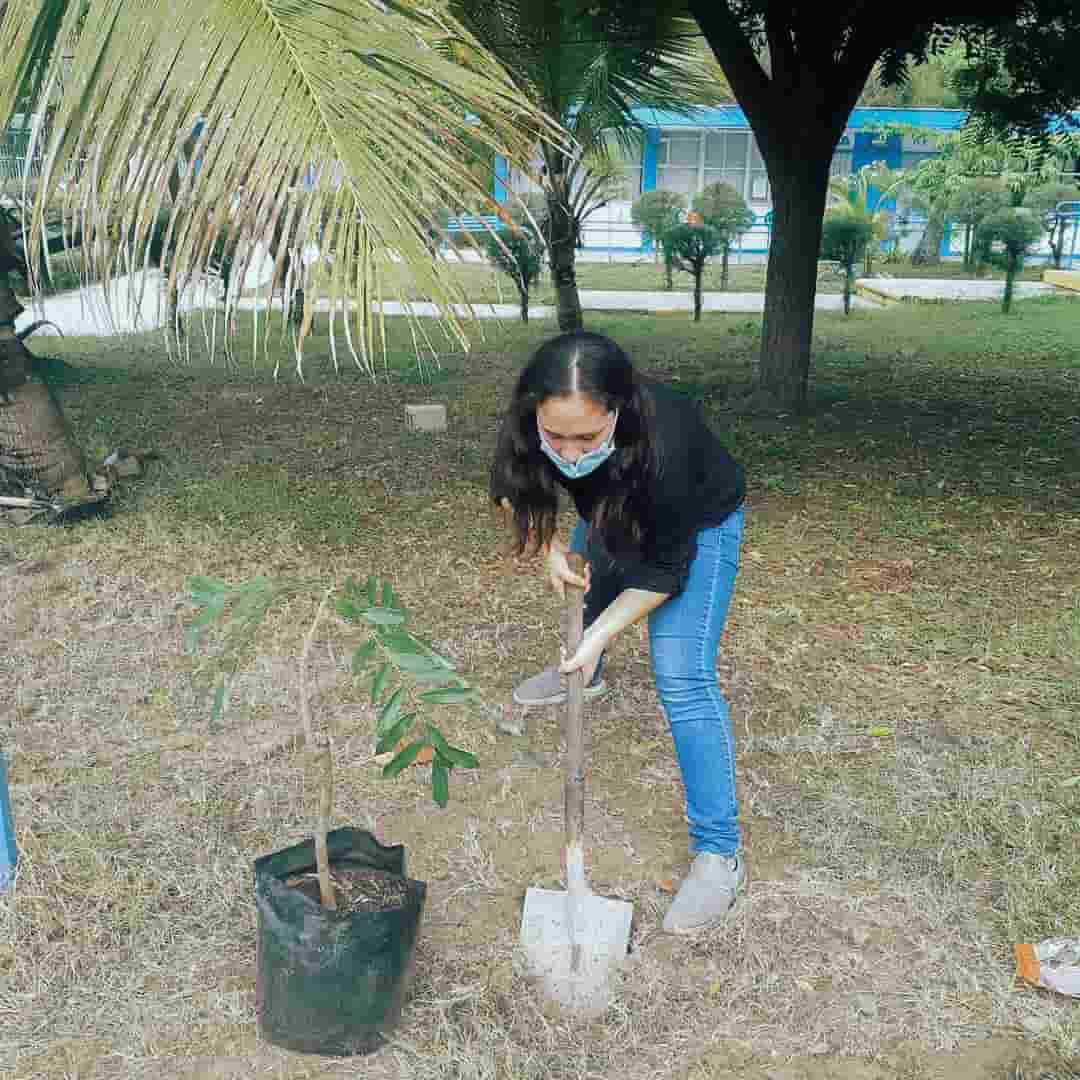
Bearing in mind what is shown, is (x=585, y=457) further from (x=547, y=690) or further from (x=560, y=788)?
(x=547, y=690)

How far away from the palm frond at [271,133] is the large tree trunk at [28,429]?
260 cm

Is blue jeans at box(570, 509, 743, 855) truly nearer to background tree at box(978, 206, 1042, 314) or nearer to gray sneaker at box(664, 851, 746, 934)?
gray sneaker at box(664, 851, 746, 934)

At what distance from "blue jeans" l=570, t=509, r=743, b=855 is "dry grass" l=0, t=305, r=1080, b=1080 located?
0.36 metres

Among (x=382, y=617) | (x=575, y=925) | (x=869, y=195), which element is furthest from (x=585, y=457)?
(x=869, y=195)

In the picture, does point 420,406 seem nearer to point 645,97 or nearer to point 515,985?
point 645,97

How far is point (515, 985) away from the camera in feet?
7.66

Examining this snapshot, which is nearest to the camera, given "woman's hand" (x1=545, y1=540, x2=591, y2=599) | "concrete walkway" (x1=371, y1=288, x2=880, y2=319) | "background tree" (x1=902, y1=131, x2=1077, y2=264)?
"woman's hand" (x1=545, y1=540, x2=591, y2=599)

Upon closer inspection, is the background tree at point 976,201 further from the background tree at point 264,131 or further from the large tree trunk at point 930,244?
the background tree at point 264,131

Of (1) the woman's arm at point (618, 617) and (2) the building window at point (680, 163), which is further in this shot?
(2) the building window at point (680, 163)

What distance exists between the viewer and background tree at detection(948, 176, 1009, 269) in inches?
666

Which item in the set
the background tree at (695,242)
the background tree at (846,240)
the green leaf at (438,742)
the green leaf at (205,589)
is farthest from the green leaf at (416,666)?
the background tree at (846,240)

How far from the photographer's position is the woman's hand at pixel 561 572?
7.59 feet

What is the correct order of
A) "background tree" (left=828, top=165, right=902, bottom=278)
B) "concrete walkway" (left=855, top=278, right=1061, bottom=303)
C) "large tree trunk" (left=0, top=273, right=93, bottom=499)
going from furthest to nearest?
"background tree" (left=828, top=165, right=902, bottom=278)
"concrete walkway" (left=855, top=278, right=1061, bottom=303)
"large tree trunk" (left=0, top=273, right=93, bottom=499)

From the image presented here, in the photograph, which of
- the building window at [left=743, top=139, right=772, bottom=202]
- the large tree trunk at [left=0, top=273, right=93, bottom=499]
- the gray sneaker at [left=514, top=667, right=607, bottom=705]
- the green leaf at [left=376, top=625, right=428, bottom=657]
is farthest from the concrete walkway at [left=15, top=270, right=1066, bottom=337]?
the green leaf at [left=376, top=625, right=428, bottom=657]
